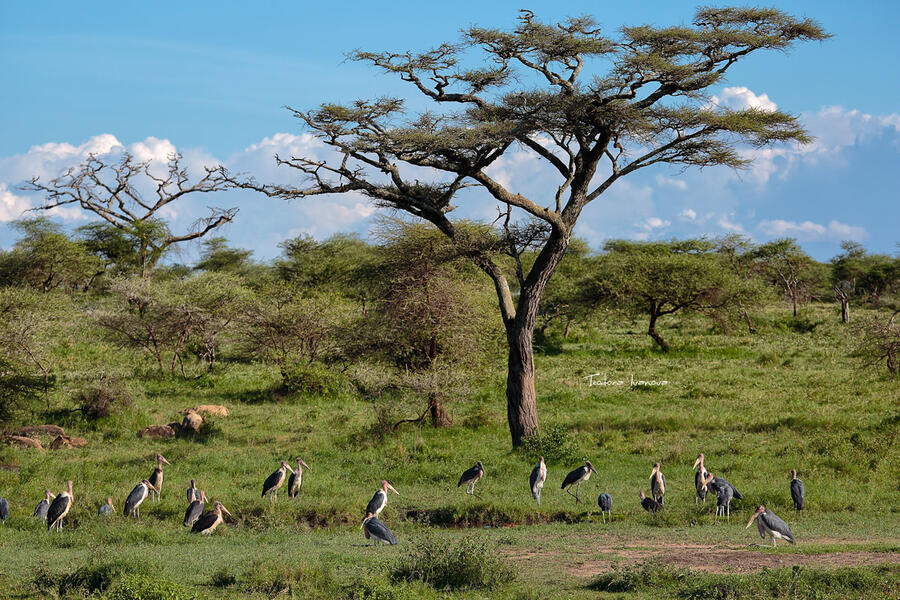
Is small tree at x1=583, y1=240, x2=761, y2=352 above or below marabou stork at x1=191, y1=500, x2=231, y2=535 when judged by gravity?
above

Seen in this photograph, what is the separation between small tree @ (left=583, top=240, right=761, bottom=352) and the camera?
123ft

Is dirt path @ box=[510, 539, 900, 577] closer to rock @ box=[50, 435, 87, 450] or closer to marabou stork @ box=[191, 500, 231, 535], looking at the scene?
marabou stork @ box=[191, 500, 231, 535]

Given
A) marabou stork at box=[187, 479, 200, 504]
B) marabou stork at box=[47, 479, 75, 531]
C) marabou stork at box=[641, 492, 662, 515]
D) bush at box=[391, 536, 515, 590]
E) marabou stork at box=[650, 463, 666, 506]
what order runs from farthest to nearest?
1. marabou stork at box=[187, 479, 200, 504]
2. marabou stork at box=[650, 463, 666, 506]
3. marabou stork at box=[641, 492, 662, 515]
4. marabou stork at box=[47, 479, 75, 531]
5. bush at box=[391, 536, 515, 590]

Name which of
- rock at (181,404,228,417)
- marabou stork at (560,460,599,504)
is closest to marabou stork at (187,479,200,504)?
marabou stork at (560,460,599,504)

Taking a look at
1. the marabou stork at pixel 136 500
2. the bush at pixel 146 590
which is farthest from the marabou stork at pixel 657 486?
the marabou stork at pixel 136 500

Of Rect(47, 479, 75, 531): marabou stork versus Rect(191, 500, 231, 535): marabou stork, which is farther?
Rect(47, 479, 75, 531): marabou stork

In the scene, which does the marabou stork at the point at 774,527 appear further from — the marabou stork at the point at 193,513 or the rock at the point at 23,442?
the rock at the point at 23,442

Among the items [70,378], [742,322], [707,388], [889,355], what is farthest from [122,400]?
[742,322]

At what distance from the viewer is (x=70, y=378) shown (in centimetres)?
2620

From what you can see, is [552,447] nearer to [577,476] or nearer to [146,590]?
[577,476]

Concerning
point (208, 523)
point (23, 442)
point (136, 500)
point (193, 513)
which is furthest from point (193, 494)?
point (23, 442)

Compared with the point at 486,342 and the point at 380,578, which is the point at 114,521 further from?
the point at 486,342

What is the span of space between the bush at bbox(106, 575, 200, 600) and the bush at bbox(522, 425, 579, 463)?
10.6 m

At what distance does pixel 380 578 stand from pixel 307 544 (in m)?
3.15
